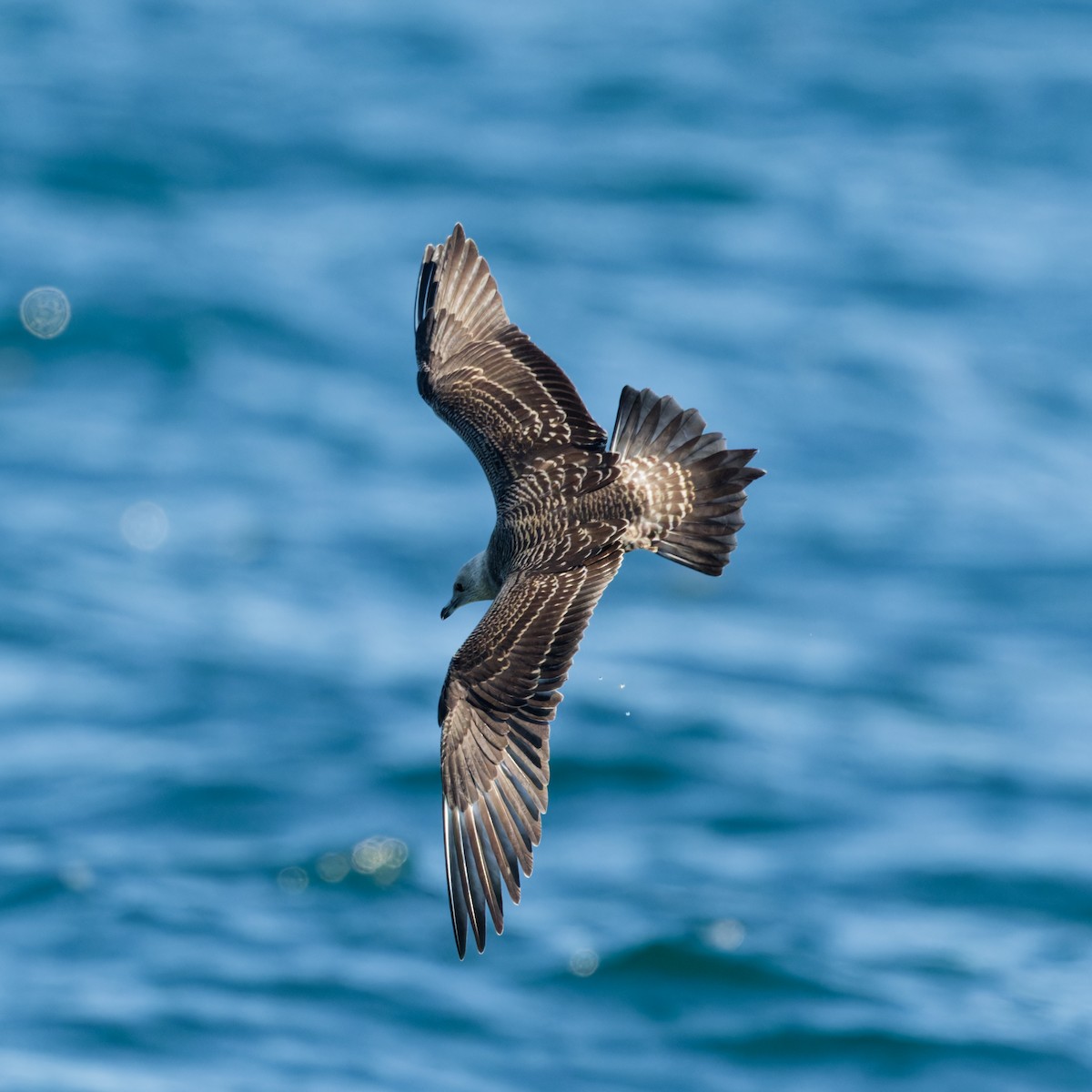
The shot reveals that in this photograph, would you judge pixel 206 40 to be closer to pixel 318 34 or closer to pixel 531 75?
pixel 318 34

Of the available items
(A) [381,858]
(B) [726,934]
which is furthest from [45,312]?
(B) [726,934]

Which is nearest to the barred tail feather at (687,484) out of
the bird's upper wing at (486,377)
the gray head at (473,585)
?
the bird's upper wing at (486,377)

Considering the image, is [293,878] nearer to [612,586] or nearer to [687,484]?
[612,586]

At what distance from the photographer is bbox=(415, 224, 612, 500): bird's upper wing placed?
27.1 ft

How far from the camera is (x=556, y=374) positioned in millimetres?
8570

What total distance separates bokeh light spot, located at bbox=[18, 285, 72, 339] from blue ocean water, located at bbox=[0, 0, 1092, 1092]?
22 cm

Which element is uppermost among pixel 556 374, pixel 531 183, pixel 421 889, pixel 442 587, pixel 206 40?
pixel 206 40

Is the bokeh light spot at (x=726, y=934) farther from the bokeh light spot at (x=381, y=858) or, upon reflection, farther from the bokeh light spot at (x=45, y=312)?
the bokeh light spot at (x=45, y=312)

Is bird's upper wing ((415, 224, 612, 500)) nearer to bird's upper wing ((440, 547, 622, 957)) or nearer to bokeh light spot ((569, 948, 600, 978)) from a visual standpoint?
bird's upper wing ((440, 547, 622, 957))

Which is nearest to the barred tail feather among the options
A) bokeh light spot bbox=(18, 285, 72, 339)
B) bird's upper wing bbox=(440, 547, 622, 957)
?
bird's upper wing bbox=(440, 547, 622, 957)

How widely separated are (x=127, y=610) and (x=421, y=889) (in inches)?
259

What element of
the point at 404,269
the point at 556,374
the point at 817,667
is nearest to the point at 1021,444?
the point at 817,667

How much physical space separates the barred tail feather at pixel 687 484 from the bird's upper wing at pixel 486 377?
25 cm

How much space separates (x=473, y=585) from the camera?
8594 mm
